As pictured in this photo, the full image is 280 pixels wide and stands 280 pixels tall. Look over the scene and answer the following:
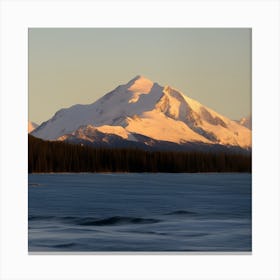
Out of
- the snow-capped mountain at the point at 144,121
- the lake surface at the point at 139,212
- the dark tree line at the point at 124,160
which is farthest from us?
the dark tree line at the point at 124,160

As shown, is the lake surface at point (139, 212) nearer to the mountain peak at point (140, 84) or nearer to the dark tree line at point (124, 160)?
the dark tree line at point (124, 160)

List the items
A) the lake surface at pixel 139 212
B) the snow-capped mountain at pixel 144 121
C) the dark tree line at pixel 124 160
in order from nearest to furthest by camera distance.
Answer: the lake surface at pixel 139 212 → the snow-capped mountain at pixel 144 121 → the dark tree line at pixel 124 160

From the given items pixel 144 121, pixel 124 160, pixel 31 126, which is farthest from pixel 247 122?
pixel 31 126

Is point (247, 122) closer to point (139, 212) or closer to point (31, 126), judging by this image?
point (139, 212)
